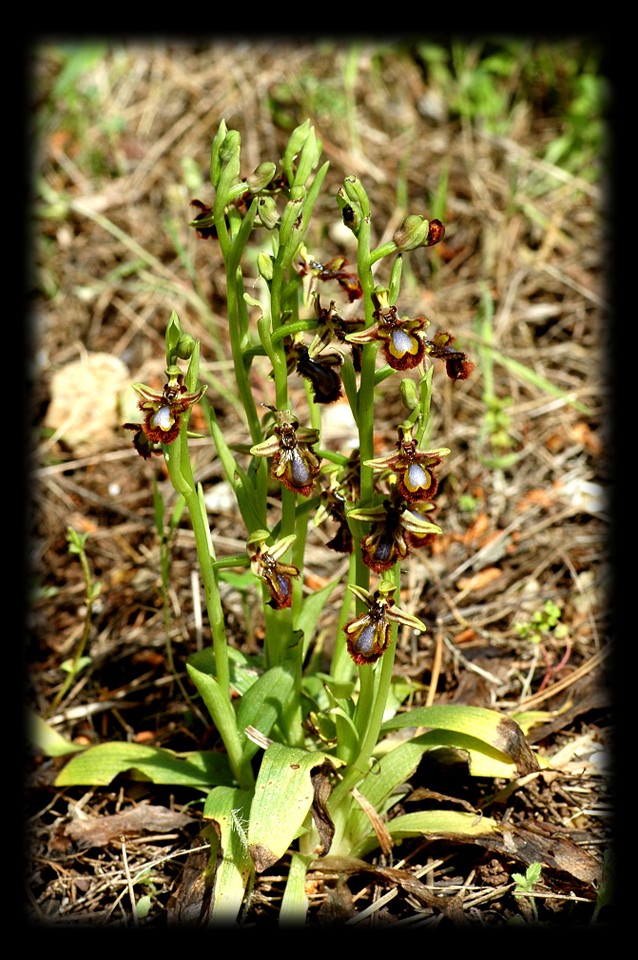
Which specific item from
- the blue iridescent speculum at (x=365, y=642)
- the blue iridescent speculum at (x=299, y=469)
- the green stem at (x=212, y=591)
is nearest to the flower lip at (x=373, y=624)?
the blue iridescent speculum at (x=365, y=642)

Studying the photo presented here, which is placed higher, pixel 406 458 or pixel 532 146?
pixel 532 146

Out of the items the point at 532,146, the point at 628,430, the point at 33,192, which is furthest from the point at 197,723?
the point at 532,146

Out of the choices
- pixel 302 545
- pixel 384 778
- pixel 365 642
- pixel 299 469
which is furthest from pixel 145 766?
pixel 299 469

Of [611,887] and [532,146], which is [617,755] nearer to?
[611,887]

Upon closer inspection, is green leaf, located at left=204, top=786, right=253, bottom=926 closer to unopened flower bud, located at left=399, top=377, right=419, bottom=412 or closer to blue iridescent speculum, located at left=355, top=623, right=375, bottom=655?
blue iridescent speculum, located at left=355, top=623, right=375, bottom=655

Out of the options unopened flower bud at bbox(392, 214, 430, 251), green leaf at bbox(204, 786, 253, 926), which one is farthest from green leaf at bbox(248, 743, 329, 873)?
unopened flower bud at bbox(392, 214, 430, 251)

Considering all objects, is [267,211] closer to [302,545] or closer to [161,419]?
[161,419]
